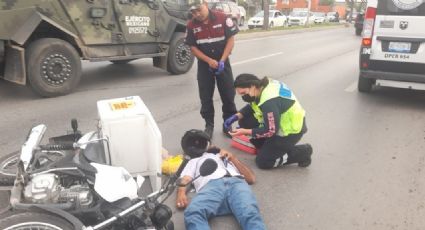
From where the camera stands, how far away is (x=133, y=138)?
11.7 ft

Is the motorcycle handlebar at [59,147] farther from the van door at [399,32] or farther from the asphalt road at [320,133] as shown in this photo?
the van door at [399,32]

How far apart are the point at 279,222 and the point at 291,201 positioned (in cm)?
40

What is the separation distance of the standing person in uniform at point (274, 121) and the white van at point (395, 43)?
3.32 m

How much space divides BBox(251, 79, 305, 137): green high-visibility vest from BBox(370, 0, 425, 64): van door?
11.2ft

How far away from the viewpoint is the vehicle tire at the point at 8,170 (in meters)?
3.02

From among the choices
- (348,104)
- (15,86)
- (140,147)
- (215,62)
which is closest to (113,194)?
(140,147)

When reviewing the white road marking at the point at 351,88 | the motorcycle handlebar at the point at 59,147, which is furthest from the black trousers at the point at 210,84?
the white road marking at the point at 351,88

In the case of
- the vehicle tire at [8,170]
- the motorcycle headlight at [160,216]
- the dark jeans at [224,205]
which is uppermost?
the vehicle tire at [8,170]

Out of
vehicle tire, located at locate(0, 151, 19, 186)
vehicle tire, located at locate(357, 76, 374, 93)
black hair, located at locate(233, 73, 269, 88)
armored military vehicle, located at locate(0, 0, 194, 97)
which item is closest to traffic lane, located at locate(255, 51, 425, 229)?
vehicle tire, located at locate(357, 76, 374, 93)

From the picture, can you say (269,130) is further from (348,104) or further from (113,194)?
(348,104)

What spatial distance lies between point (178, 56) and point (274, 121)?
17.9 ft

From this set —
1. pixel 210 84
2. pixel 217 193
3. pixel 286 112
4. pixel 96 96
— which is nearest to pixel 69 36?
pixel 96 96

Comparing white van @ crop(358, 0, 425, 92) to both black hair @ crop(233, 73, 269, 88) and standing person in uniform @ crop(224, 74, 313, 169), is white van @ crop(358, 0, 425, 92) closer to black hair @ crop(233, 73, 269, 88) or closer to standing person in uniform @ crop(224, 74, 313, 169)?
standing person in uniform @ crop(224, 74, 313, 169)

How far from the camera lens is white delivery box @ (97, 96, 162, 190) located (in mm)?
3453
